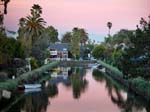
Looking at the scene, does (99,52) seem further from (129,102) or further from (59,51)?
(129,102)

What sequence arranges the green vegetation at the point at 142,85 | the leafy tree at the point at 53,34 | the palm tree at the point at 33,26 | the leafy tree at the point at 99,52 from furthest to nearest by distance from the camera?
the leafy tree at the point at 53,34 → the leafy tree at the point at 99,52 → the palm tree at the point at 33,26 → the green vegetation at the point at 142,85

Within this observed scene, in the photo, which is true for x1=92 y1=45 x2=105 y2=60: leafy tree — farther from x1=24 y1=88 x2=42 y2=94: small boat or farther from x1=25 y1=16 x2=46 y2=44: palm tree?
x1=24 y1=88 x2=42 y2=94: small boat

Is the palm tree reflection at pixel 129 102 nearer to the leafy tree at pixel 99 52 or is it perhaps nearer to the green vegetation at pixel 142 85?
the green vegetation at pixel 142 85

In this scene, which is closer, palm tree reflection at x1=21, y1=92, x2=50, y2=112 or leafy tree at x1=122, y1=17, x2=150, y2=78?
palm tree reflection at x1=21, y1=92, x2=50, y2=112

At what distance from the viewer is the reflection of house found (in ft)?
593

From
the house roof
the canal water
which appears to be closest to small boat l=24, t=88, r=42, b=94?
the canal water

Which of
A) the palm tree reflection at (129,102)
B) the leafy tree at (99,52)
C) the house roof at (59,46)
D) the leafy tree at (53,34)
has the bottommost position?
the palm tree reflection at (129,102)

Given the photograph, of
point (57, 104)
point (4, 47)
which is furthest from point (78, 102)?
point (4, 47)

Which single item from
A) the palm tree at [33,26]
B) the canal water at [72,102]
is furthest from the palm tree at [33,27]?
the canal water at [72,102]

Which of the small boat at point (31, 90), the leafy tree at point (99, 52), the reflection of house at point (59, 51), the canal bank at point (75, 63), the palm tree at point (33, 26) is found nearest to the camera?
the small boat at point (31, 90)

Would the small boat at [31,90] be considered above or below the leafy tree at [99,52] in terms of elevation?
below

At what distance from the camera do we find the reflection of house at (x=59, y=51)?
593ft

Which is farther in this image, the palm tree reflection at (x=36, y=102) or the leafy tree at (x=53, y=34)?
the leafy tree at (x=53, y=34)

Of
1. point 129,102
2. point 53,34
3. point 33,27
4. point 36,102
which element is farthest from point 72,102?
point 53,34
